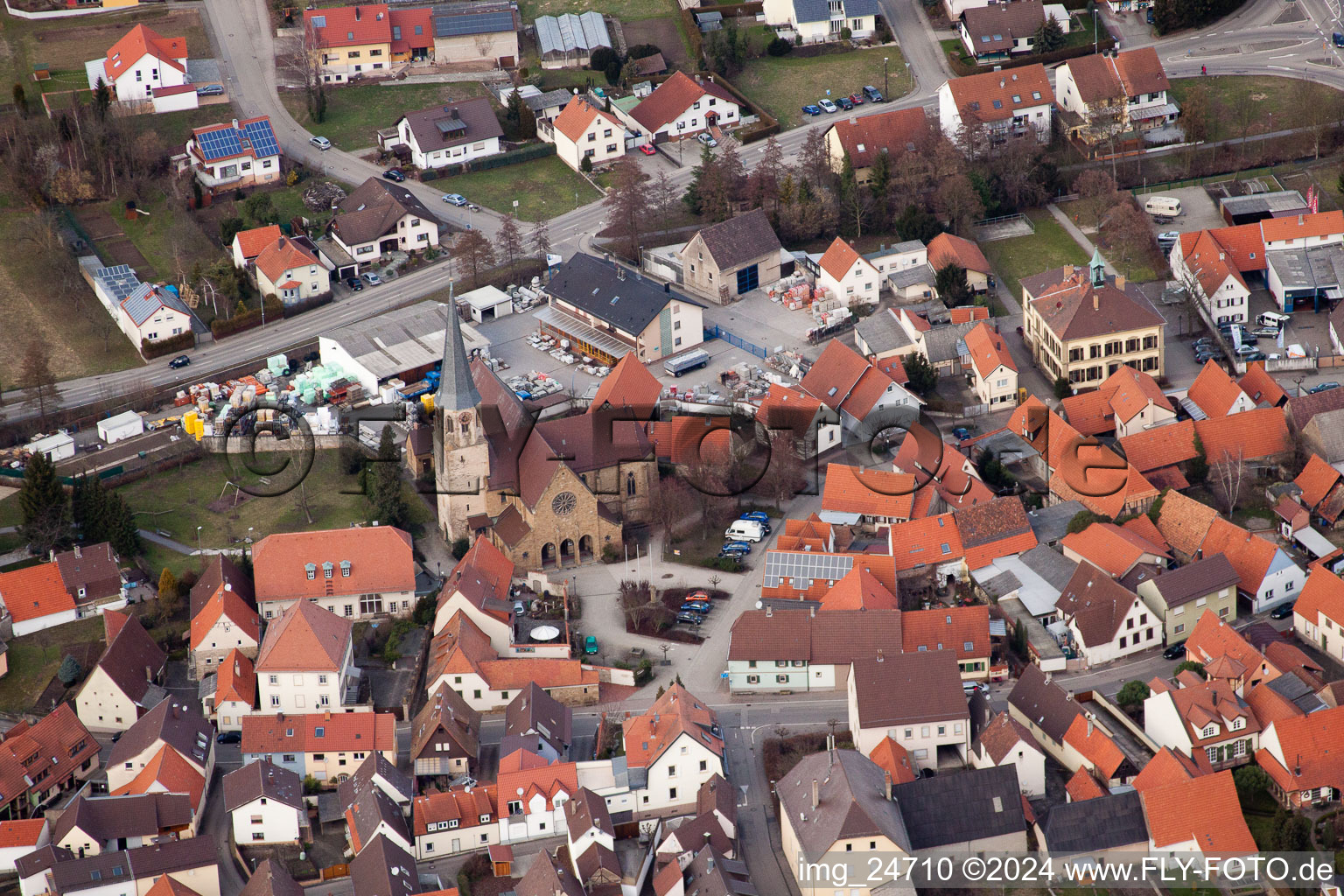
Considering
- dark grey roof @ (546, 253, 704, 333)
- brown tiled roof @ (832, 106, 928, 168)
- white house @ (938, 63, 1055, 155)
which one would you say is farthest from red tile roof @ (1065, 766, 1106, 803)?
white house @ (938, 63, 1055, 155)

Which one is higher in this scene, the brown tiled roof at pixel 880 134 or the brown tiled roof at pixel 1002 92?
the brown tiled roof at pixel 1002 92

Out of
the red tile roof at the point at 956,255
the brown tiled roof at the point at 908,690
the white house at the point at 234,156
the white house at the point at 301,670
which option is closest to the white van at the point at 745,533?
the brown tiled roof at the point at 908,690

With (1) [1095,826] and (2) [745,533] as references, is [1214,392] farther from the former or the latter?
(1) [1095,826]

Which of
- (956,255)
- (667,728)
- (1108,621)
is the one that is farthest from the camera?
(956,255)

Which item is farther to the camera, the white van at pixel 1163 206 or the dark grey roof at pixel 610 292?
the white van at pixel 1163 206

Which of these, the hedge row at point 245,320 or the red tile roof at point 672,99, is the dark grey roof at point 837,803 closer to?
the hedge row at point 245,320

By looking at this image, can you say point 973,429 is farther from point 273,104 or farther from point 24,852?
point 273,104

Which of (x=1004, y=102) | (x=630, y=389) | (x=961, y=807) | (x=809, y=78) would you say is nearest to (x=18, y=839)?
(x=961, y=807)
